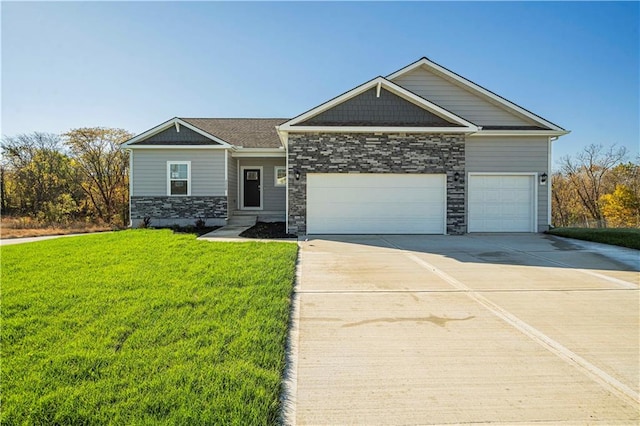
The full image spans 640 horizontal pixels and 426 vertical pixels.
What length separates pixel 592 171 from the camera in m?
27.2

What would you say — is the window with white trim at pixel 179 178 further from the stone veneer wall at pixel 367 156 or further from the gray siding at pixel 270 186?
the stone veneer wall at pixel 367 156

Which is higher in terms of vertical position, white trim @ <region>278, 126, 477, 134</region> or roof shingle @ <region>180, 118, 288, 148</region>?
roof shingle @ <region>180, 118, 288, 148</region>

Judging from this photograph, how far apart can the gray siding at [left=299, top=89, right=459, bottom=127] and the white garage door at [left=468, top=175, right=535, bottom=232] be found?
2.73m

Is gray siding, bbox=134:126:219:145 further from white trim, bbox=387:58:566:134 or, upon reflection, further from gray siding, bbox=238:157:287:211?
white trim, bbox=387:58:566:134

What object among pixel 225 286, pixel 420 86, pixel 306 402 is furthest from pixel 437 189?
pixel 306 402

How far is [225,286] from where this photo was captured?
496 centimetres

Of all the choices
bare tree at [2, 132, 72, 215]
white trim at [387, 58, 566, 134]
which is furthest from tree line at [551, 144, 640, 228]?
bare tree at [2, 132, 72, 215]

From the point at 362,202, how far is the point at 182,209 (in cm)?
757

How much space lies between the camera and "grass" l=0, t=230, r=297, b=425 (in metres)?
2.22

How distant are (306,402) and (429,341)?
156 centimetres

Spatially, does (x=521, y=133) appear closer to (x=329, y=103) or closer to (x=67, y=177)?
(x=329, y=103)

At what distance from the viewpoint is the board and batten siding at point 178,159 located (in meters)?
13.8

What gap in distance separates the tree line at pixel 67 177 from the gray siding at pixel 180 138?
22.4ft

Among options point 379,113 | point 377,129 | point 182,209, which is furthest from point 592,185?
point 182,209
